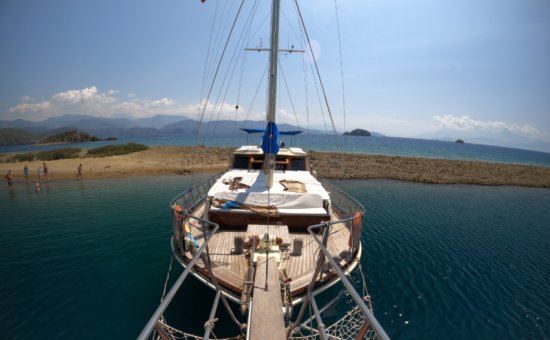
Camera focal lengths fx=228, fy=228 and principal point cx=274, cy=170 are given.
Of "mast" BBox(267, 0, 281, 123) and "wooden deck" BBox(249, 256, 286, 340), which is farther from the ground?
"mast" BBox(267, 0, 281, 123)

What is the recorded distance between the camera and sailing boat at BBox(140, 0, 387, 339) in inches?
196

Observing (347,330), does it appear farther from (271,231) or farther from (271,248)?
(271,231)

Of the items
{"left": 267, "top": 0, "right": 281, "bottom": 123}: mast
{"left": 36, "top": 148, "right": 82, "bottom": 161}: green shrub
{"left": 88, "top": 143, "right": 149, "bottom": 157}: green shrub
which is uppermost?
{"left": 267, "top": 0, "right": 281, "bottom": 123}: mast

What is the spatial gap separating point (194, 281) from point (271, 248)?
3982mm

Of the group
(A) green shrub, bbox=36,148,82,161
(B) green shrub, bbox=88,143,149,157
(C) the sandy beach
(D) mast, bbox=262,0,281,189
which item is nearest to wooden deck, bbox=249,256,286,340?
(D) mast, bbox=262,0,281,189

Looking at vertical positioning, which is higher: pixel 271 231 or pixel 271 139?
pixel 271 139

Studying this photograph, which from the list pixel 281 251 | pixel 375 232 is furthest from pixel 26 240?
pixel 375 232

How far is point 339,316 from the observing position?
747 centimetres

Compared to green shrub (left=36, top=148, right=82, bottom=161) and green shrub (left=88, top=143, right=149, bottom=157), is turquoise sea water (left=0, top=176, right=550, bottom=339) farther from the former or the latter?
green shrub (left=88, top=143, right=149, bottom=157)

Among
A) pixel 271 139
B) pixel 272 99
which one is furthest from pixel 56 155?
pixel 272 99

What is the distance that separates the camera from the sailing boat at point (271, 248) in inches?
196

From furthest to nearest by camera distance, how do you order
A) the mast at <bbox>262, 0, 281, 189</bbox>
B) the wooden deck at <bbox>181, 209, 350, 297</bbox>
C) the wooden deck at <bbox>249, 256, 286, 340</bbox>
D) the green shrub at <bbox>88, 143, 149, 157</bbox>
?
the green shrub at <bbox>88, 143, 149, 157</bbox>
the mast at <bbox>262, 0, 281, 189</bbox>
the wooden deck at <bbox>181, 209, 350, 297</bbox>
the wooden deck at <bbox>249, 256, 286, 340</bbox>

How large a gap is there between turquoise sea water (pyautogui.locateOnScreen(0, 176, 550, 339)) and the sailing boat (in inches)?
70.7

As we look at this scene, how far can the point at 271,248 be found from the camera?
6.55 m
